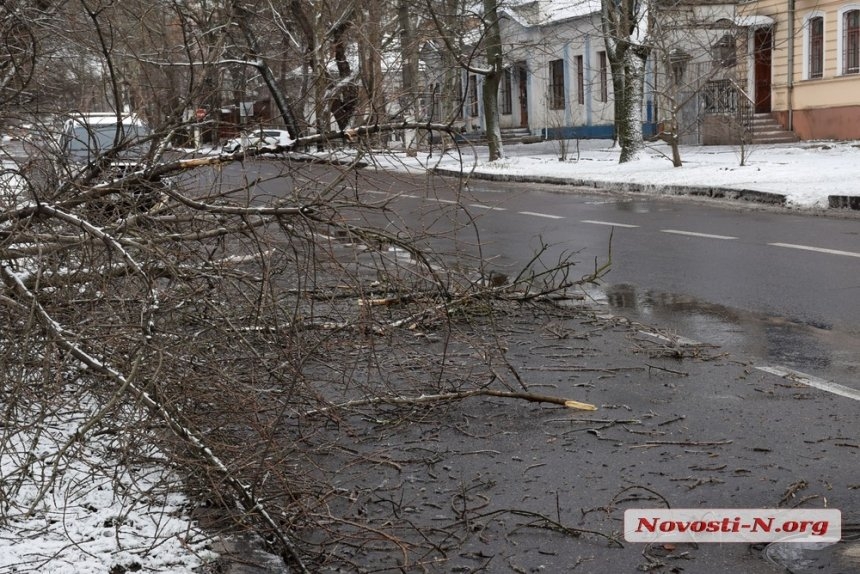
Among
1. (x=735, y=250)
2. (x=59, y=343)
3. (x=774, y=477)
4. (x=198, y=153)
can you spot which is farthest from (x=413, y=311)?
(x=735, y=250)

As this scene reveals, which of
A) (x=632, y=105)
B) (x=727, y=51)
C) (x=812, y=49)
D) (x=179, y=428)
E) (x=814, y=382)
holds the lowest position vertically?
(x=814, y=382)

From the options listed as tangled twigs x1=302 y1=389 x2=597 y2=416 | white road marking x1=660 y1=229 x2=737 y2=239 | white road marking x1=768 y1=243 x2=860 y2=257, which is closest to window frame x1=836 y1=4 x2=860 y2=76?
white road marking x1=660 y1=229 x2=737 y2=239

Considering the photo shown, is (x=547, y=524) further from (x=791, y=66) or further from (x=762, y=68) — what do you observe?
(x=762, y=68)

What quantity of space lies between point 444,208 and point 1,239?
114 inches

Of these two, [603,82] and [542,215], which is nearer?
[542,215]

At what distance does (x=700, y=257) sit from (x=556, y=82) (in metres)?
32.3

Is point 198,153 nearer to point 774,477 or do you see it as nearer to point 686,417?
point 686,417

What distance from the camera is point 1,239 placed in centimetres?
412

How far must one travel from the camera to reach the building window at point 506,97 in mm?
45534

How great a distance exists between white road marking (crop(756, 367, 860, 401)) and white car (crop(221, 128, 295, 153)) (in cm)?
288

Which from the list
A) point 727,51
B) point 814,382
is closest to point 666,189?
point 814,382

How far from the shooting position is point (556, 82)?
42250mm

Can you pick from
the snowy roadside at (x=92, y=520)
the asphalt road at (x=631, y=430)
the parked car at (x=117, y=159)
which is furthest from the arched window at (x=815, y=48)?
the snowy roadside at (x=92, y=520)

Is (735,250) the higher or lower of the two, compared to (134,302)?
A: lower
